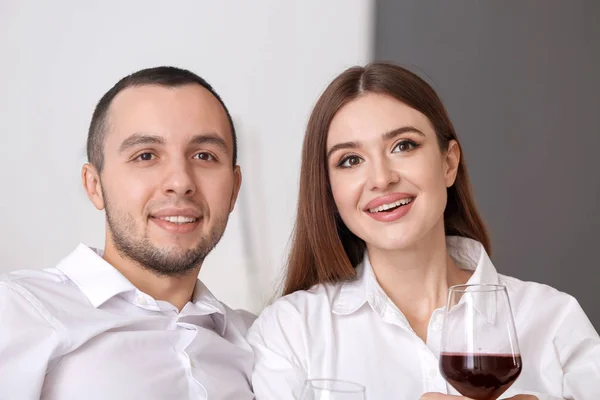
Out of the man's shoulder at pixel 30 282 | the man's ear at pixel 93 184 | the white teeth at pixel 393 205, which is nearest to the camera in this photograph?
the man's shoulder at pixel 30 282

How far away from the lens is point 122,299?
197 centimetres

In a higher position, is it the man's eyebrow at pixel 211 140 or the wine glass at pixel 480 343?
the man's eyebrow at pixel 211 140

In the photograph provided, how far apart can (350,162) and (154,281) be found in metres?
0.64

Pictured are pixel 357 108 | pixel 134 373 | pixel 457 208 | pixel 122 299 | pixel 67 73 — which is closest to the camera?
pixel 134 373

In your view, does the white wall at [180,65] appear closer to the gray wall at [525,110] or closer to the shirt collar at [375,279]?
the gray wall at [525,110]

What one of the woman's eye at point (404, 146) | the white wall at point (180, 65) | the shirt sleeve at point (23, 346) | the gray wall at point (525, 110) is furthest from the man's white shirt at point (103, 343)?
the gray wall at point (525, 110)

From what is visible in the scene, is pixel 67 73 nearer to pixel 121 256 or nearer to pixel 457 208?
pixel 121 256

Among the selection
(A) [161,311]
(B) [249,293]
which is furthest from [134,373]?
(B) [249,293]

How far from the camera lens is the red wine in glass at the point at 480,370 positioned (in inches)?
54.8

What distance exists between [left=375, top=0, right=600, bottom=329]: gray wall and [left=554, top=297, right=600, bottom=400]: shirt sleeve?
1.07m

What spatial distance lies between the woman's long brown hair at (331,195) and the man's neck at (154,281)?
1.12 feet

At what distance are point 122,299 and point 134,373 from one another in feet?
0.72

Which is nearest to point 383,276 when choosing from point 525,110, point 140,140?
point 140,140

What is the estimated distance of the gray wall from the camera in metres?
3.11
